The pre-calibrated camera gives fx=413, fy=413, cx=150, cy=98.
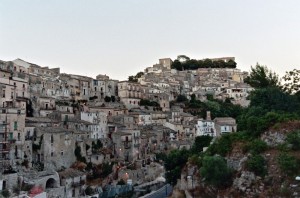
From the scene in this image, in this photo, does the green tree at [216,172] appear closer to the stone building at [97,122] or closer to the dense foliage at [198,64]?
the stone building at [97,122]

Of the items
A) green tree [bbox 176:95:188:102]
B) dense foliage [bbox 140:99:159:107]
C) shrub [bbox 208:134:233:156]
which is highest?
green tree [bbox 176:95:188:102]

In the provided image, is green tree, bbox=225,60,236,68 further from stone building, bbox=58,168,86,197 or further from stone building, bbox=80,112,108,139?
stone building, bbox=58,168,86,197

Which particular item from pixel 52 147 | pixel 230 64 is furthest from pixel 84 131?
pixel 230 64

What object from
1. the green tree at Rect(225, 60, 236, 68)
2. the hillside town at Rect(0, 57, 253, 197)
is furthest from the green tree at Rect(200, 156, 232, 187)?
the green tree at Rect(225, 60, 236, 68)

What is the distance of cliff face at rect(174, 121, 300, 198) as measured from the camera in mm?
29984

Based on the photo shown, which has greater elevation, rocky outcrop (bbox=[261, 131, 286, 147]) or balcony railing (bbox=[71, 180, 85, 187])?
rocky outcrop (bbox=[261, 131, 286, 147])

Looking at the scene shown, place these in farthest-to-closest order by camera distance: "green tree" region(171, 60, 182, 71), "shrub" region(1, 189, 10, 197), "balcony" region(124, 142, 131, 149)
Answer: "green tree" region(171, 60, 182, 71)
"balcony" region(124, 142, 131, 149)
"shrub" region(1, 189, 10, 197)

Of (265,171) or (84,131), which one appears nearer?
(265,171)

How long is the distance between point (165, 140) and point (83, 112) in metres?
14.2

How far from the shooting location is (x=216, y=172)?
105ft

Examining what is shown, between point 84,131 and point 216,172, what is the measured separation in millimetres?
23152

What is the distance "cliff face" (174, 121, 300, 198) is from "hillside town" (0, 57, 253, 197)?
1481 cm

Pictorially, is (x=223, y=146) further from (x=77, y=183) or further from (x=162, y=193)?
(x=77, y=183)

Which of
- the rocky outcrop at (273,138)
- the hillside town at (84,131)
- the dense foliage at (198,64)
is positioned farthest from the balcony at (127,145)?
the dense foliage at (198,64)
